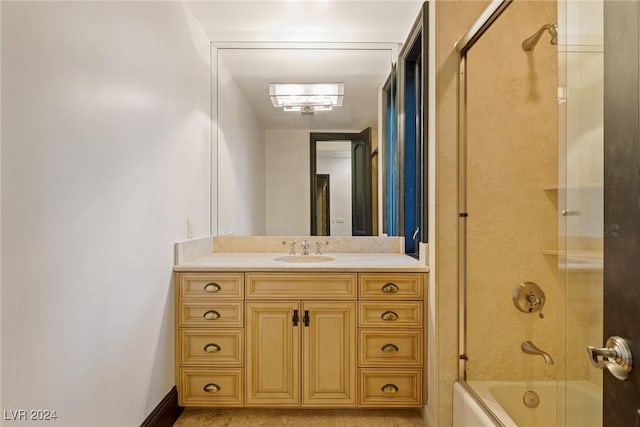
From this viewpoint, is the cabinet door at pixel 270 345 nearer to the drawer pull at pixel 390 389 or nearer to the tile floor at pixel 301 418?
the tile floor at pixel 301 418

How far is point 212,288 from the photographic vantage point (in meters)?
2.16

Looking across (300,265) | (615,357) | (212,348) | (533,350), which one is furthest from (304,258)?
(615,357)

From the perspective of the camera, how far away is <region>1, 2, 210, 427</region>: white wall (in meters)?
1.05

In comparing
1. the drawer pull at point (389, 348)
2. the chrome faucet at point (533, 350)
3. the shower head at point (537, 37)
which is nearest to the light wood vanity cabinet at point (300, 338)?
the drawer pull at point (389, 348)

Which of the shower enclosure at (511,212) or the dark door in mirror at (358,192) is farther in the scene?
the dark door in mirror at (358,192)

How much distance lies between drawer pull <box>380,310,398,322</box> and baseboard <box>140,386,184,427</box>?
1.22 m

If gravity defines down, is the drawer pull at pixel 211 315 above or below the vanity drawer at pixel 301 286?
below

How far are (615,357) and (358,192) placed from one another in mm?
2074

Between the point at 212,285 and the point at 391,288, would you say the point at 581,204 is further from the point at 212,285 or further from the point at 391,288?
the point at 212,285

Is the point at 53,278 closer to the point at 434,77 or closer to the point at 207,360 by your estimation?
the point at 207,360

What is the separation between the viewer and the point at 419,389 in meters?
2.13

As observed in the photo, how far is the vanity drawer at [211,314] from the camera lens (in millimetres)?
2152

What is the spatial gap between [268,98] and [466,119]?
1474 mm

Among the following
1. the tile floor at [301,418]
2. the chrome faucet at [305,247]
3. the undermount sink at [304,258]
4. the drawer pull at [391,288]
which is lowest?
the tile floor at [301,418]
